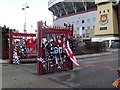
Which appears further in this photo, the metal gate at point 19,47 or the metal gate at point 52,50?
the metal gate at point 19,47

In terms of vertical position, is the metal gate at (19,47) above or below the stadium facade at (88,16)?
below

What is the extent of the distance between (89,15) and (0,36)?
75.7m

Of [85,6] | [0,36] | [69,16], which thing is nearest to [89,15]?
[85,6]

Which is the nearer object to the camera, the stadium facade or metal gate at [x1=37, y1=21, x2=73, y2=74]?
metal gate at [x1=37, y1=21, x2=73, y2=74]

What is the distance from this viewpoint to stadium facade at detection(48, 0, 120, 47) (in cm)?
8406

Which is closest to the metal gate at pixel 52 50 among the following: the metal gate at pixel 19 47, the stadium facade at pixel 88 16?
the metal gate at pixel 19 47

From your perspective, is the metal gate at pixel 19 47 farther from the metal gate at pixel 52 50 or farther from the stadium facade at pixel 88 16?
the stadium facade at pixel 88 16

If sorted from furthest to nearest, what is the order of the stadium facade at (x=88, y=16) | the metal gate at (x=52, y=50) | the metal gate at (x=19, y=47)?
the stadium facade at (x=88, y=16), the metal gate at (x=19, y=47), the metal gate at (x=52, y=50)

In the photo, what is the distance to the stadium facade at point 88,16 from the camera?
276 ft

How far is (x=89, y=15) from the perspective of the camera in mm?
98812

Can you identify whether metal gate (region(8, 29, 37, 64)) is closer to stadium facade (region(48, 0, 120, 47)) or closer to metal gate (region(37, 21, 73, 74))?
metal gate (region(37, 21, 73, 74))

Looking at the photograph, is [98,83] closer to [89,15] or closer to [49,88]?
[49,88]

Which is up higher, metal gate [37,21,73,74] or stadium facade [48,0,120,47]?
stadium facade [48,0,120,47]

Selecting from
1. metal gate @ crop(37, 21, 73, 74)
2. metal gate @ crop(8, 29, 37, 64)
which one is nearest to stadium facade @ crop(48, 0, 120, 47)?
metal gate @ crop(8, 29, 37, 64)
